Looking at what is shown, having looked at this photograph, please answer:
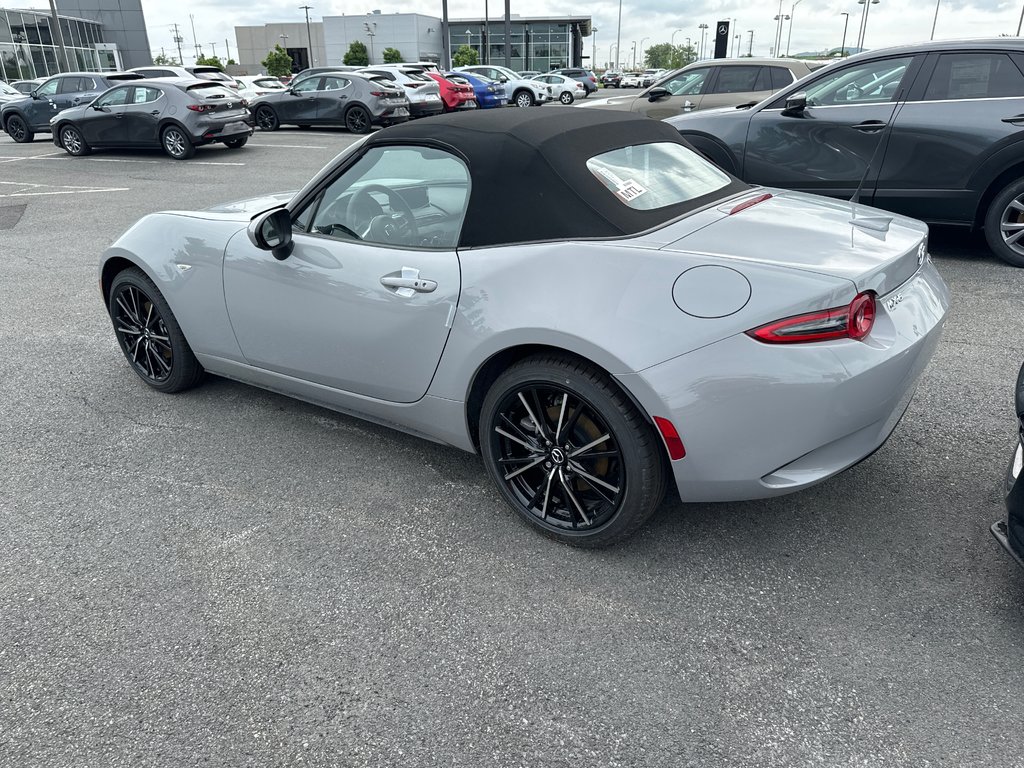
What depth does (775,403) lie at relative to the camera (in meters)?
2.29

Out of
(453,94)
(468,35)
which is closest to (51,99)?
(453,94)

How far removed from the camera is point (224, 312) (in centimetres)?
362

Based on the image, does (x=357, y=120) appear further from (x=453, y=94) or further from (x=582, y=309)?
(x=582, y=309)

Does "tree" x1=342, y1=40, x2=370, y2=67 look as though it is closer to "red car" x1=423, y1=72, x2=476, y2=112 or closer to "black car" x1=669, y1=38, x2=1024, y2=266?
"red car" x1=423, y1=72, x2=476, y2=112

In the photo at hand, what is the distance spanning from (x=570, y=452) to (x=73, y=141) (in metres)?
16.4

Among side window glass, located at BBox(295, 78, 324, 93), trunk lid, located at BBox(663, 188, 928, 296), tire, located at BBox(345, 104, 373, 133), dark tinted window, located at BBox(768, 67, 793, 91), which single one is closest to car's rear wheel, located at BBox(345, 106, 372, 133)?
tire, located at BBox(345, 104, 373, 133)

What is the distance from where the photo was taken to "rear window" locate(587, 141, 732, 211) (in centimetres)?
287

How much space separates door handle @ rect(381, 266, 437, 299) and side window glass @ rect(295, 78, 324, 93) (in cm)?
1742

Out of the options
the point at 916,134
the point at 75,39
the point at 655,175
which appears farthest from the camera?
the point at 75,39

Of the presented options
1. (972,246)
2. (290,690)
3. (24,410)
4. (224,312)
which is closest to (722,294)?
(290,690)

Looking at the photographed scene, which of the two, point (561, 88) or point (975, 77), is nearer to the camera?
point (975, 77)

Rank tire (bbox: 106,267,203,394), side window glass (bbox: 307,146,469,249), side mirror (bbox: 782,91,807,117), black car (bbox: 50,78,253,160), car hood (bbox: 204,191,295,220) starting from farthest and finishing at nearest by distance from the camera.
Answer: black car (bbox: 50,78,253,160)
side mirror (bbox: 782,91,807,117)
tire (bbox: 106,267,203,394)
car hood (bbox: 204,191,295,220)
side window glass (bbox: 307,146,469,249)

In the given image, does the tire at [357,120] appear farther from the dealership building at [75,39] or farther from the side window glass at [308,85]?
the dealership building at [75,39]

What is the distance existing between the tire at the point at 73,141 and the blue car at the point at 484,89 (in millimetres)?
12533
